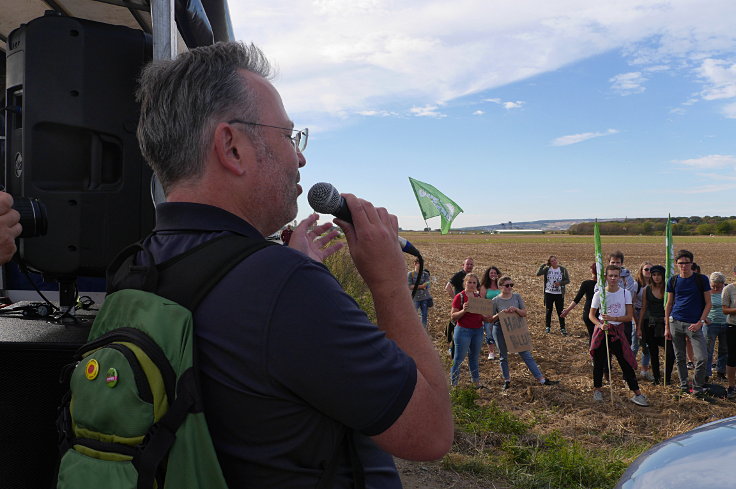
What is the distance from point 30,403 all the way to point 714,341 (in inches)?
395

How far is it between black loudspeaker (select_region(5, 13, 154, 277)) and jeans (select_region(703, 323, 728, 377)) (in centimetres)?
905

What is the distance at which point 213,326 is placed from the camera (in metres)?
1.09

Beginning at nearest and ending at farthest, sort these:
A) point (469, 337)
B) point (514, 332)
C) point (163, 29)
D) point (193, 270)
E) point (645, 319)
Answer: point (193, 270) < point (163, 29) < point (469, 337) < point (514, 332) < point (645, 319)

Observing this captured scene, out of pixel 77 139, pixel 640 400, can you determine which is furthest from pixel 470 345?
pixel 77 139

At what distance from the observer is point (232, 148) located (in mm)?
1295

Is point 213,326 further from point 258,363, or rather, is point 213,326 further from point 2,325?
point 2,325

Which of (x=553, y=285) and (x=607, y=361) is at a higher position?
(x=553, y=285)

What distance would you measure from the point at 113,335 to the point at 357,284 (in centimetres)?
1212

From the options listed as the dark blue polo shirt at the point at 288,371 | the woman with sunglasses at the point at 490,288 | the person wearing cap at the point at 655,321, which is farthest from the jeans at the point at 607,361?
the dark blue polo shirt at the point at 288,371

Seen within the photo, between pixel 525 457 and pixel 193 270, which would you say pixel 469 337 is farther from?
pixel 193 270

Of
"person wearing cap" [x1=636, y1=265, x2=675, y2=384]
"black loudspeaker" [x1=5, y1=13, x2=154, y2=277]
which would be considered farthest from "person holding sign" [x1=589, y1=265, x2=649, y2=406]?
"black loudspeaker" [x1=5, y1=13, x2=154, y2=277]

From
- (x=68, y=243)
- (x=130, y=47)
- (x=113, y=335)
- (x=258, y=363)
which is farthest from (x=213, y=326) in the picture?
(x=130, y=47)

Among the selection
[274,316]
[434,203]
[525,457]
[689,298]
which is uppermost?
[434,203]

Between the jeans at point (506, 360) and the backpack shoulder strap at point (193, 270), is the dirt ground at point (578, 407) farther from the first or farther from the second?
the backpack shoulder strap at point (193, 270)
